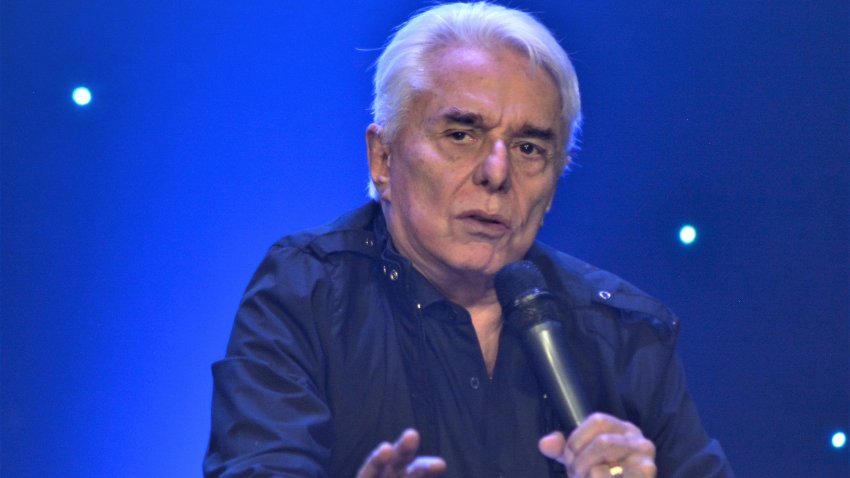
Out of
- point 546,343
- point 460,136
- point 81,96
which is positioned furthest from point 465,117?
point 81,96

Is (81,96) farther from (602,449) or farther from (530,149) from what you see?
(602,449)

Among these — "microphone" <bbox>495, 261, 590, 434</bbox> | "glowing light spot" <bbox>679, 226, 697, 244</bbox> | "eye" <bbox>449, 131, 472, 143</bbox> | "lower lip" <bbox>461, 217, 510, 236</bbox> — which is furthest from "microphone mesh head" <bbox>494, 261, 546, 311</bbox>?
"glowing light spot" <bbox>679, 226, 697, 244</bbox>

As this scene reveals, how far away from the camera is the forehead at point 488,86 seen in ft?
5.75

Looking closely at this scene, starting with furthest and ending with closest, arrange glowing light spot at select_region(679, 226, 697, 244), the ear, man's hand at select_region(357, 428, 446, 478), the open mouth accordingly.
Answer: glowing light spot at select_region(679, 226, 697, 244) → the ear → the open mouth → man's hand at select_region(357, 428, 446, 478)

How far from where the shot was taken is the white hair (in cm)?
181

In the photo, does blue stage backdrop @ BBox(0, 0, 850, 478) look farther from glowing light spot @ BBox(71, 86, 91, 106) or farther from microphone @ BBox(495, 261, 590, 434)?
microphone @ BBox(495, 261, 590, 434)

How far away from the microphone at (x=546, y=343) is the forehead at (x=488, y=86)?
0.33 m

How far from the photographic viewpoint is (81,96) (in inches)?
77.5

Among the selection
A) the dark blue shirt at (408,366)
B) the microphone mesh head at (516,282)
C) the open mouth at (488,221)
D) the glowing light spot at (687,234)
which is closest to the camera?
the microphone mesh head at (516,282)

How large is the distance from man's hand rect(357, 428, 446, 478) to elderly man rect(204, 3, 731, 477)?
286mm

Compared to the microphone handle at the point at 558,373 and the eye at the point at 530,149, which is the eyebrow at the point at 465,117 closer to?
the eye at the point at 530,149

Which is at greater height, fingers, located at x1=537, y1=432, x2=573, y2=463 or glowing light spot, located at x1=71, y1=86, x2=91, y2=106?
glowing light spot, located at x1=71, y1=86, x2=91, y2=106

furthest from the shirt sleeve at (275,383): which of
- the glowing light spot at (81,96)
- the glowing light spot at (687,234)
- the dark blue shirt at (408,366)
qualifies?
the glowing light spot at (687,234)

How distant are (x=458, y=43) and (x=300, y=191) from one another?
485 millimetres
